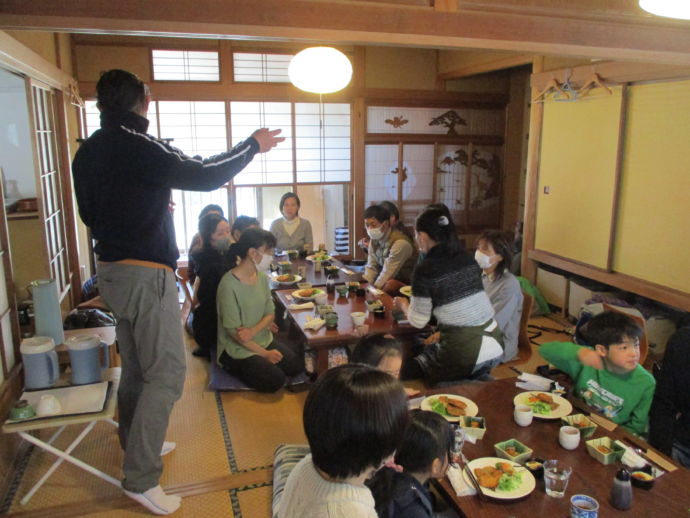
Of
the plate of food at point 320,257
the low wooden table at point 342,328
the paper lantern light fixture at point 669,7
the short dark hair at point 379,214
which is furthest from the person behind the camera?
the plate of food at point 320,257

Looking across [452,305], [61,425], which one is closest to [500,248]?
[452,305]

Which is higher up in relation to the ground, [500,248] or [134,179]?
[134,179]

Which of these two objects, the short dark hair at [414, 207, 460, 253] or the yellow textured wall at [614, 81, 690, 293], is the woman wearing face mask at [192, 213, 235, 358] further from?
the yellow textured wall at [614, 81, 690, 293]

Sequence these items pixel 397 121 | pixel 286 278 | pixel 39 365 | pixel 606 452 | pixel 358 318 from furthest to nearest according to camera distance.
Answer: pixel 397 121 < pixel 286 278 < pixel 358 318 < pixel 39 365 < pixel 606 452

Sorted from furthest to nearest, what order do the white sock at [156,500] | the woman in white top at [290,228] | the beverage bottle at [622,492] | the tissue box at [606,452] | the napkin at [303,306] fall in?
the woman in white top at [290,228], the napkin at [303,306], the white sock at [156,500], the tissue box at [606,452], the beverage bottle at [622,492]

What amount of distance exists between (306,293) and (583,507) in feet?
9.15

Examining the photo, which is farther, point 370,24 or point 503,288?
point 503,288

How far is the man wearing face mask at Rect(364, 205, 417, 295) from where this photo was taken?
183 inches

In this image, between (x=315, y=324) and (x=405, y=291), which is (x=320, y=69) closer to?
(x=405, y=291)

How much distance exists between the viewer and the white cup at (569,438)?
2029 millimetres

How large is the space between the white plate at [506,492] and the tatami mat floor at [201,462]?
1.12 m

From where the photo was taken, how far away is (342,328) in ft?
11.6

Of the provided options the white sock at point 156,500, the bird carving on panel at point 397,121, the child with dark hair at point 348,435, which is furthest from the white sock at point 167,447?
the bird carving on panel at point 397,121

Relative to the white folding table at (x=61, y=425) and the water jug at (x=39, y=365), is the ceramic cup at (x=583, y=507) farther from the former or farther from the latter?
the water jug at (x=39, y=365)
